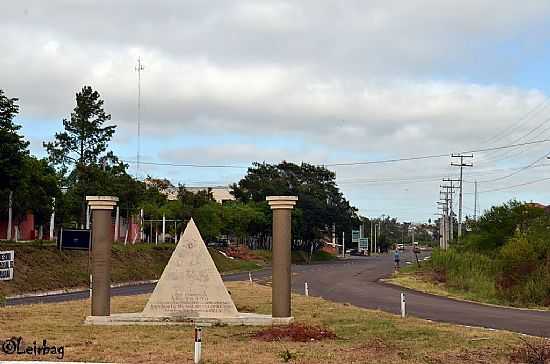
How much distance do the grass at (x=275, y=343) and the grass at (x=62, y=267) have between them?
656 inches

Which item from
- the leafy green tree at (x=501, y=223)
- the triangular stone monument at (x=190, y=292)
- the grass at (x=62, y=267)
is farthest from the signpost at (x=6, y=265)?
the leafy green tree at (x=501, y=223)

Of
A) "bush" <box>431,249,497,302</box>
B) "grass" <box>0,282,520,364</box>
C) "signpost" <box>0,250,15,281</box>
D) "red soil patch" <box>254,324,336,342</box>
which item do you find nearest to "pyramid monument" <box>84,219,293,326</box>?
"grass" <box>0,282,520,364</box>

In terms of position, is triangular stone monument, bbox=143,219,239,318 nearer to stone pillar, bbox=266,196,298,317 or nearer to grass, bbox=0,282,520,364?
grass, bbox=0,282,520,364

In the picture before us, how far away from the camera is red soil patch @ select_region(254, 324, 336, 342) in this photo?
15.1 metres

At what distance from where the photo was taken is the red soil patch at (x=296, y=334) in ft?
49.4

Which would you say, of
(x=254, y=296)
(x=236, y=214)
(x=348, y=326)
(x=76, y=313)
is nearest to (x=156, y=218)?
(x=236, y=214)

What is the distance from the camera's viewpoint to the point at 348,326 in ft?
57.5

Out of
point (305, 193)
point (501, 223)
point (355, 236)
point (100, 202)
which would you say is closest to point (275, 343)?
point (100, 202)

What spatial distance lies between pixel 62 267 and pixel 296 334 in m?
31.9

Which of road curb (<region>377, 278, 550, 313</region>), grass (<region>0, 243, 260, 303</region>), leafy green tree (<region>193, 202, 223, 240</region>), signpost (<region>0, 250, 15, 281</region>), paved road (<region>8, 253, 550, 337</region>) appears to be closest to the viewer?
signpost (<region>0, 250, 15, 281</region>)

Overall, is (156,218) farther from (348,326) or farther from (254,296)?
(348,326)

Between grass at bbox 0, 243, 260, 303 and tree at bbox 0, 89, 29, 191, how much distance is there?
141 inches

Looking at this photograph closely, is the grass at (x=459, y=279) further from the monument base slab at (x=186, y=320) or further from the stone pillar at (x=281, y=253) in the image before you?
the monument base slab at (x=186, y=320)

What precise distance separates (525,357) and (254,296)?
17751 mm
